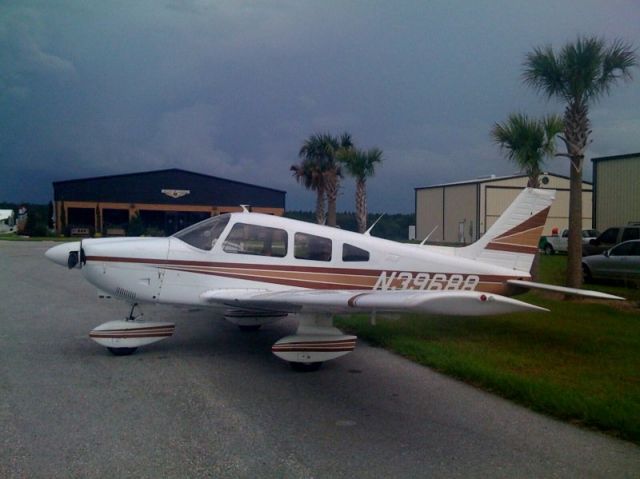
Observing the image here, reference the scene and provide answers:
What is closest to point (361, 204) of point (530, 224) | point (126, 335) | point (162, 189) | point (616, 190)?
point (616, 190)

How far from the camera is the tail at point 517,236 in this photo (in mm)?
9617

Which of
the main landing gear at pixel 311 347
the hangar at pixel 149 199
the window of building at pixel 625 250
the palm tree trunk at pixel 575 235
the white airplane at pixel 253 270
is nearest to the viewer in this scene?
the main landing gear at pixel 311 347

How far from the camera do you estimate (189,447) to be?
→ 4.73 metres

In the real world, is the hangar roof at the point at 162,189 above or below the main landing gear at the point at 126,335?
above

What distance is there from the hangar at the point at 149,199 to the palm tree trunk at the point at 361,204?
20886 millimetres

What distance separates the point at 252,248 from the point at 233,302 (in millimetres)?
1044

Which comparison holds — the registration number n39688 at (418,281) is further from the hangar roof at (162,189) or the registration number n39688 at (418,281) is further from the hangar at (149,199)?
the hangar roof at (162,189)

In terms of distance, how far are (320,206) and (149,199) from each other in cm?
2154

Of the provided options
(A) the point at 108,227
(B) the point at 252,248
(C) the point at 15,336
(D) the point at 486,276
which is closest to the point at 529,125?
(D) the point at 486,276

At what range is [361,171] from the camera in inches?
979

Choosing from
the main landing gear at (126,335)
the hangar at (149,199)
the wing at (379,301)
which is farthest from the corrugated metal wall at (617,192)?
the hangar at (149,199)

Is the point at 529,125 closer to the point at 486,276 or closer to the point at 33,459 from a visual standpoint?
the point at 486,276

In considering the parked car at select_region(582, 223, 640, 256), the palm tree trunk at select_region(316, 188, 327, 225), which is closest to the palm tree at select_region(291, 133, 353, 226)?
the palm tree trunk at select_region(316, 188, 327, 225)

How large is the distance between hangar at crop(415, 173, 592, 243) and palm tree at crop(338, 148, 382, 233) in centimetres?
1620
